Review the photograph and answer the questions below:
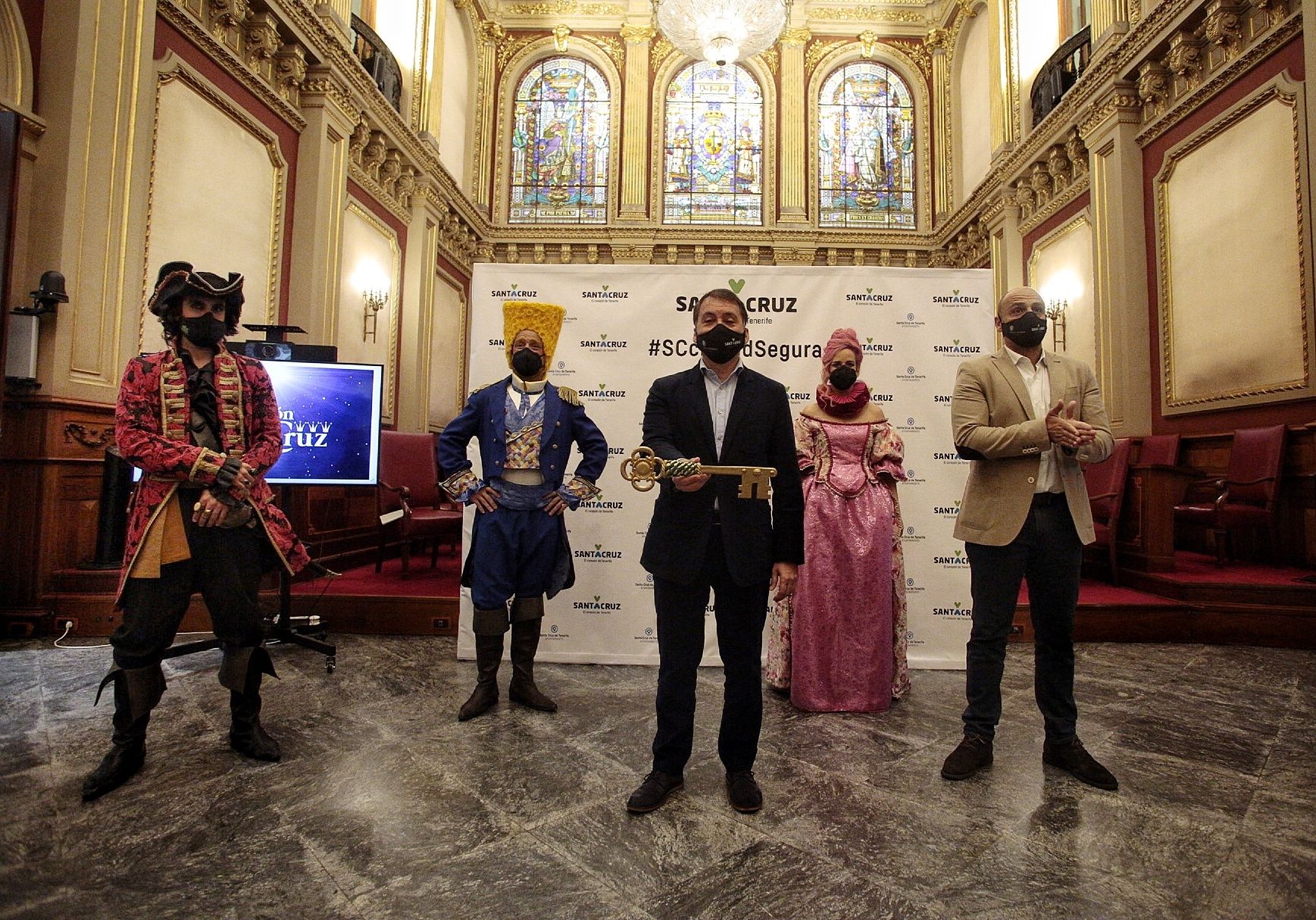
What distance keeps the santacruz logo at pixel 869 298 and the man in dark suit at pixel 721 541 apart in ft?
6.61

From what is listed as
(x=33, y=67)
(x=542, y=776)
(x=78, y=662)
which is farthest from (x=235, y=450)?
(x=33, y=67)

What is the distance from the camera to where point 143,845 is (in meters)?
1.85

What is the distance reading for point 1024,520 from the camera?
2.27 meters

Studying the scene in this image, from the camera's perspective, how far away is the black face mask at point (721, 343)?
2.08m

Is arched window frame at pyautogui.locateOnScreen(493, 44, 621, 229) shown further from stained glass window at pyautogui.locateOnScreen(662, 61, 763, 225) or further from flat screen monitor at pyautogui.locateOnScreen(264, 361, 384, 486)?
flat screen monitor at pyautogui.locateOnScreen(264, 361, 384, 486)

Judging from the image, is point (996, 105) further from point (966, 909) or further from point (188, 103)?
point (966, 909)

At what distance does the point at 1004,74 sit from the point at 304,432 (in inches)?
417

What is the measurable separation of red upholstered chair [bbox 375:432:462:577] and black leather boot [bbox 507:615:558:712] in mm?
2345

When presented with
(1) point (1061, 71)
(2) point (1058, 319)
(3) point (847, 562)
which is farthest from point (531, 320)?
(1) point (1061, 71)

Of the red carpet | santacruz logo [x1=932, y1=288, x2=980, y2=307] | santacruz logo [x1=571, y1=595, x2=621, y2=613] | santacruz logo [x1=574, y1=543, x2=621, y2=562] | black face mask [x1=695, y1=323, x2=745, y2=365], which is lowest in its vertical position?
the red carpet

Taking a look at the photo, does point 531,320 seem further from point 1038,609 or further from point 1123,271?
point 1123,271

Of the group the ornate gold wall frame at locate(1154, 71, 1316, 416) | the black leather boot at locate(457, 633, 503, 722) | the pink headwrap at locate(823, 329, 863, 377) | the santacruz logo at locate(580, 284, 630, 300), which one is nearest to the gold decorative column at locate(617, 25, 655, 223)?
the ornate gold wall frame at locate(1154, 71, 1316, 416)

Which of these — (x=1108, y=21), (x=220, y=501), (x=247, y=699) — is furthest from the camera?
(x=1108, y=21)

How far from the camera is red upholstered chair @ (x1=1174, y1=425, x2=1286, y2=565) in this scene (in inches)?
197
